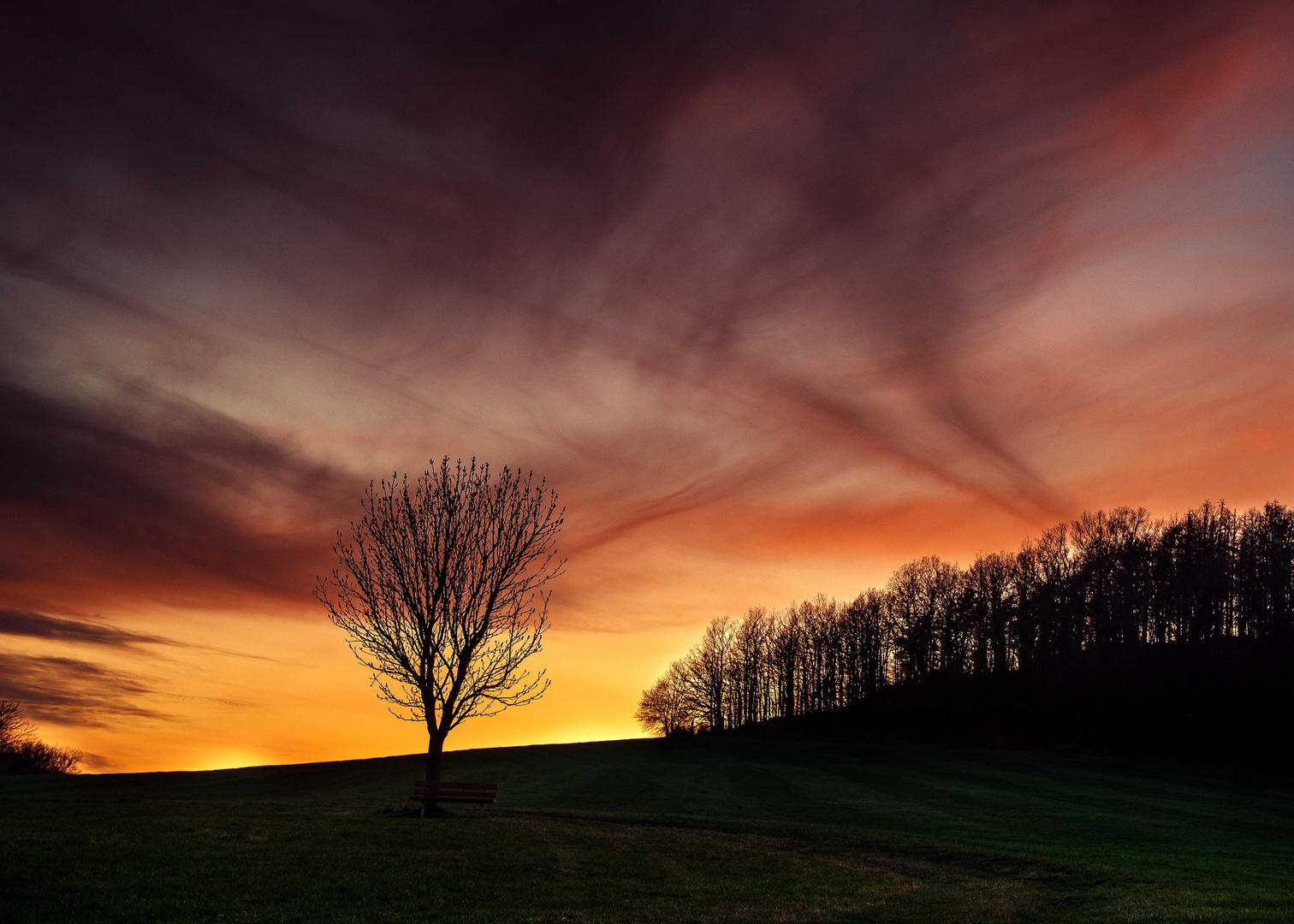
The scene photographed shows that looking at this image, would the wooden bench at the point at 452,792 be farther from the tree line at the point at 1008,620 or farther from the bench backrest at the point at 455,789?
the tree line at the point at 1008,620

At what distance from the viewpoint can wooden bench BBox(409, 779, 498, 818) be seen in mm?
27812

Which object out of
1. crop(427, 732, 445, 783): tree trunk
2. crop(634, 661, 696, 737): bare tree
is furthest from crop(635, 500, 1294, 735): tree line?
crop(427, 732, 445, 783): tree trunk

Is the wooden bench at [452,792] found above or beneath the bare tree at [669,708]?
above

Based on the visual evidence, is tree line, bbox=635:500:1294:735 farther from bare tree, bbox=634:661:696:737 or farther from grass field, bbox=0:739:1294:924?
grass field, bbox=0:739:1294:924

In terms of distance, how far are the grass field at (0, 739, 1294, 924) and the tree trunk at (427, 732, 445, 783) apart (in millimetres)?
1520

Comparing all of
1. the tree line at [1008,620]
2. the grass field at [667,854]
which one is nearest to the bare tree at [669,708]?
the tree line at [1008,620]

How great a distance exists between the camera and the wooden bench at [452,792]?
27812 millimetres

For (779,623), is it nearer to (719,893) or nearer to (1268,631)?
(1268,631)

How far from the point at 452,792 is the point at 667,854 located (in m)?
10.6

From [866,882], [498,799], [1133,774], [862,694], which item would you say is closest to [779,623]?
[862,694]

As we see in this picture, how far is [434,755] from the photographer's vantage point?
100 ft

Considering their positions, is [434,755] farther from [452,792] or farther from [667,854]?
[667,854]

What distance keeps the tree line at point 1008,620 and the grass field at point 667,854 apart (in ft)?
206

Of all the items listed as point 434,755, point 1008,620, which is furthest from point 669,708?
point 434,755
